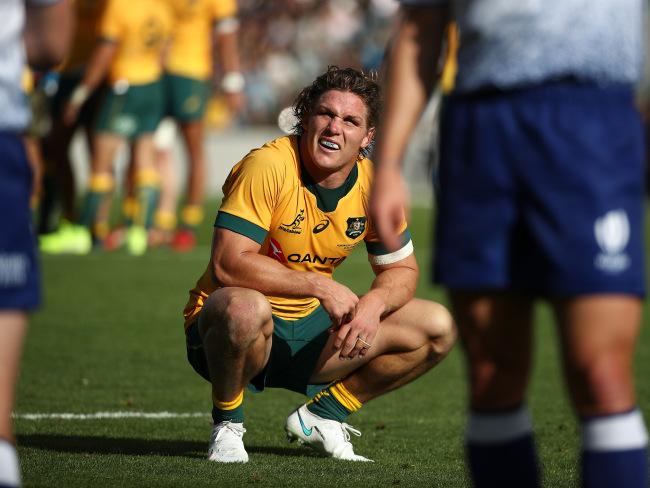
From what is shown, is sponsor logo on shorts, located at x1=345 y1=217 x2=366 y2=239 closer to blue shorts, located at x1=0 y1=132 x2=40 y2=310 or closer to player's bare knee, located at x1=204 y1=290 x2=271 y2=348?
player's bare knee, located at x1=204 y1=290 x2=271 y2=348

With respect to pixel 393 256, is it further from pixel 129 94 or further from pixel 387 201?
pixel 129 94

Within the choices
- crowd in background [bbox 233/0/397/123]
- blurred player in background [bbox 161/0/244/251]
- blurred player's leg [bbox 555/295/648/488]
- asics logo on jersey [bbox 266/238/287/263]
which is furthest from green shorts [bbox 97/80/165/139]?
crowd in background [bbox 233/0/397/123]

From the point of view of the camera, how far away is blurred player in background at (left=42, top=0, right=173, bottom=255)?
1262cm

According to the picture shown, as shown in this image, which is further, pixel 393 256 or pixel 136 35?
pixel 136 35

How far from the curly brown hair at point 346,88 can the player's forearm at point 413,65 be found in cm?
187

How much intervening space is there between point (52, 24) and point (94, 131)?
9.80 m

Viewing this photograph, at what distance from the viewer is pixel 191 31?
521 inches

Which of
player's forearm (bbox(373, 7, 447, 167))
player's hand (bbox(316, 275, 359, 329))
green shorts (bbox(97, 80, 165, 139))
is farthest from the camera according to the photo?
green shorts (bbox(97, 80, 165, 139))

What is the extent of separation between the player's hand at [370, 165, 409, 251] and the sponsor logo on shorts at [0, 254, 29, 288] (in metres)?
0.77

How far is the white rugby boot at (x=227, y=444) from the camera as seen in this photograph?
4.93 meters

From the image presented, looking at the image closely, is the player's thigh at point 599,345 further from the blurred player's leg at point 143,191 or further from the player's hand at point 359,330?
the blurred player's leg at point 143,191

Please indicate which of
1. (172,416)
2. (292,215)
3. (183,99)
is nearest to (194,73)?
(183,99)

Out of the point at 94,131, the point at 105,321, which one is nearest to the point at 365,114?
the point at 105,321

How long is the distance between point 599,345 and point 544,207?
0.32m
